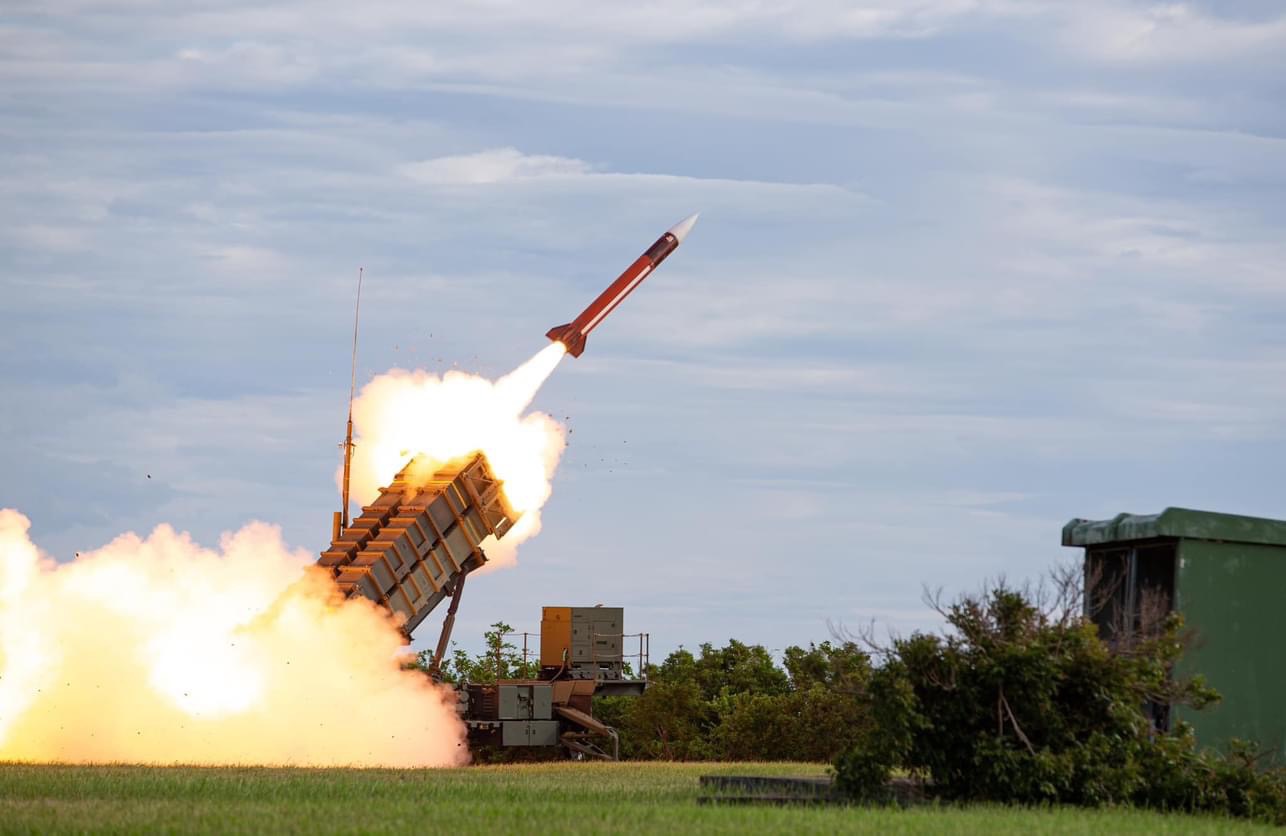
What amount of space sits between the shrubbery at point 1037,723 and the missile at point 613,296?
14422 millimetres

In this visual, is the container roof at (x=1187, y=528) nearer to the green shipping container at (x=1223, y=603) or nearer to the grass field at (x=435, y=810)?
the green shipping container at (x=1223, y=603)

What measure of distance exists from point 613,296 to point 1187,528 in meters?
15.1

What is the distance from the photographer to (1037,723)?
22.1m

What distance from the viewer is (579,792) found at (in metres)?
23.7

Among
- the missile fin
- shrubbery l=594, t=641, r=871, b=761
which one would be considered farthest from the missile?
shrubbery l=594, t=641, r=871, b=761

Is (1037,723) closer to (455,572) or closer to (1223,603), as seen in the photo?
(1223,603)

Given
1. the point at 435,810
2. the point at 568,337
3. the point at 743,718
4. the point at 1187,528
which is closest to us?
the point at 435,810

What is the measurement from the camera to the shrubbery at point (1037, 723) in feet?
71.9

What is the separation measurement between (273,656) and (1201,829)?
17.8 meters

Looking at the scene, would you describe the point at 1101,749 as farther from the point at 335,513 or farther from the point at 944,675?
the point at 335,513

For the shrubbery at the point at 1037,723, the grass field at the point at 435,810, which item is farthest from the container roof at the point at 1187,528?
the grass field at the point at 435,810

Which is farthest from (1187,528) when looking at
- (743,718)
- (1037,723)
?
(743,718)

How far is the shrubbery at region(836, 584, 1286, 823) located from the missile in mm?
14422

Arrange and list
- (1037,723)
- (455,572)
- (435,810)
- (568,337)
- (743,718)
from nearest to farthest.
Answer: (435,810), (1037,723), (455,572), (568,337), (743,718)
